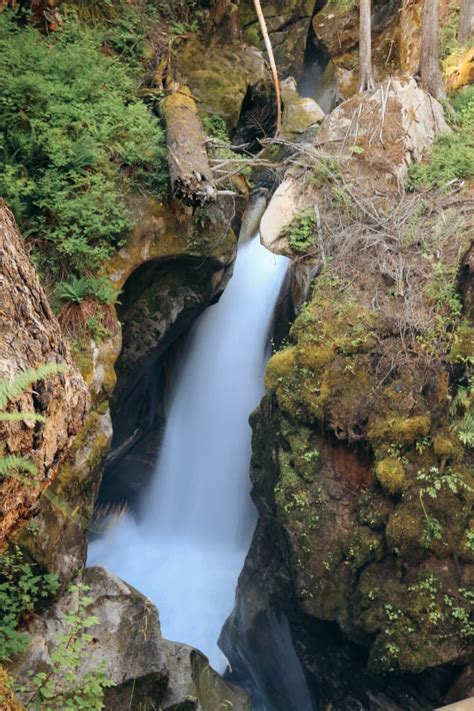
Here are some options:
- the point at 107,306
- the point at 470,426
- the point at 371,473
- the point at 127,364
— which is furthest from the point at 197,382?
the point at 470,426

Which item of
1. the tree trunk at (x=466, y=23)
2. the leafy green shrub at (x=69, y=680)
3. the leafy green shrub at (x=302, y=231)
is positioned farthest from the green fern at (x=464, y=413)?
the tree trunk at (x=466, y=23)

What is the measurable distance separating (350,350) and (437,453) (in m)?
1.46

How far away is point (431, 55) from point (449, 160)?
273 cm

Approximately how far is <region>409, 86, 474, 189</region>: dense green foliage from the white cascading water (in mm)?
3094

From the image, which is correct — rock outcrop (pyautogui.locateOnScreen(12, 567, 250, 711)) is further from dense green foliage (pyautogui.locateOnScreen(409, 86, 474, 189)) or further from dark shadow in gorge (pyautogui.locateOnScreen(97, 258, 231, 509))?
dense green foliage (pyautogui.locateOnScreen(409, 86, 474, 189))

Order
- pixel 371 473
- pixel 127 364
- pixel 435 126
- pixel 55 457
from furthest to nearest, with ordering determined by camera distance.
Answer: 1. pixel 435 126
2. pixel 127 364
3. pixel 371 473
4. pixel 55 457

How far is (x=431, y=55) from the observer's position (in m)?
9.96

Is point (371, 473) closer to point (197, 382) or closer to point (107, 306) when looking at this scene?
point (107, 306)

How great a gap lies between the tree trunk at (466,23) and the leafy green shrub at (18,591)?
11.3 meters

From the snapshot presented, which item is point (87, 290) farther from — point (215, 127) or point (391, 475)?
point (215, 127)

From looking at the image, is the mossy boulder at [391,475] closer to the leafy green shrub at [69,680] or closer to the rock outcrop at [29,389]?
the leafy green shrub at [69,680]

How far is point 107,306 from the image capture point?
6.80 meters

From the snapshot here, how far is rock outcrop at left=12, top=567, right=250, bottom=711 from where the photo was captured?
5.22 meters

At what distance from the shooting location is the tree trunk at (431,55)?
9.94 m
